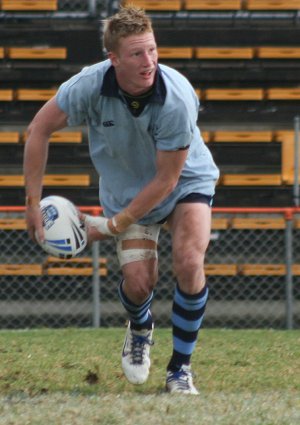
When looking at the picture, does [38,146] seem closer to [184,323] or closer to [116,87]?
[116,87]

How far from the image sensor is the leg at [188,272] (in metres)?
5.30

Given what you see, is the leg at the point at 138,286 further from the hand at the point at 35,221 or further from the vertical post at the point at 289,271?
the vertical post at the point at 289,271

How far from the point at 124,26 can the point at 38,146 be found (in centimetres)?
70

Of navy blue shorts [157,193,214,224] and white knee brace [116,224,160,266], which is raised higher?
navy blue shorts [157,193,214,224]

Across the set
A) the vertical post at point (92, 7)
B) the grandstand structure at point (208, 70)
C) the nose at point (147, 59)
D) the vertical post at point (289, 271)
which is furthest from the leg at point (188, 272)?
the vertical post at point (92, 7)

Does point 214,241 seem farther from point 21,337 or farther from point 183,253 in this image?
point 183,253

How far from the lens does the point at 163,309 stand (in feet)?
35.0

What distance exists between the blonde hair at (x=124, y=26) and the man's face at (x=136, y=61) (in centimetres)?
2

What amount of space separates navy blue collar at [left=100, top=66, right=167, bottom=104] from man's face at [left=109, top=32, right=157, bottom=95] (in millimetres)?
48

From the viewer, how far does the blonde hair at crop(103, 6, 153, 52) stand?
16.3 feet

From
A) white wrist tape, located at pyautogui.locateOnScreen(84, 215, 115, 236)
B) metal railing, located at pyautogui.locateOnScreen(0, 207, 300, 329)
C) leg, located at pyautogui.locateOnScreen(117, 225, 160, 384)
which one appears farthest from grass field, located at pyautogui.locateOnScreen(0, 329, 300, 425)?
metal railing, located at pyautogui.locateOnScreen(0, 207, 300, 329)

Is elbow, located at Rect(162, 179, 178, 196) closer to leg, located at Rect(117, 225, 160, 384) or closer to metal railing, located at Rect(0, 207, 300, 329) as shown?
leg, located at Rect(117, 225, 160, 384)

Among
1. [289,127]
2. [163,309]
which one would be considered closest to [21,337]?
[163,309]

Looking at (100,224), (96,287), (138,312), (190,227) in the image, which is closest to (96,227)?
(100,224)
